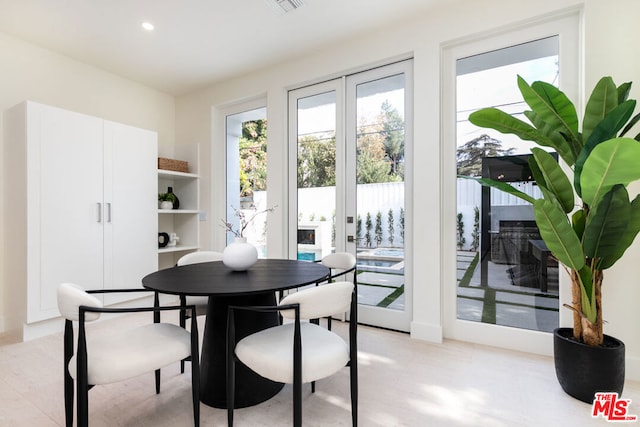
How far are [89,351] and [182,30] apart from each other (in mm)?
2854

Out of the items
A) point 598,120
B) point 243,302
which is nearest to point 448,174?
point 598,120

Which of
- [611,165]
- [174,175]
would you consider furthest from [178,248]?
[611,165]

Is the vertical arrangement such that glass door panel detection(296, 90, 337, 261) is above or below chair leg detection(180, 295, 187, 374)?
above

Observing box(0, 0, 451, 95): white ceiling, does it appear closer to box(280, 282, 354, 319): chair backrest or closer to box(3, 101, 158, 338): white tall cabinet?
box(3, 101, 158, 338): white tall cabinet

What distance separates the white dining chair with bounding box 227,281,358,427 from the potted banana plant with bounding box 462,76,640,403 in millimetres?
1207

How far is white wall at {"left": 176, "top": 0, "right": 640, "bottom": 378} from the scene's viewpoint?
2.15 meters

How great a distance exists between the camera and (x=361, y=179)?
3238mm

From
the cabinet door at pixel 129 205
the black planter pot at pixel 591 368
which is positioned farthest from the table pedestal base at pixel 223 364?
the cabinet door at pixel 129 205

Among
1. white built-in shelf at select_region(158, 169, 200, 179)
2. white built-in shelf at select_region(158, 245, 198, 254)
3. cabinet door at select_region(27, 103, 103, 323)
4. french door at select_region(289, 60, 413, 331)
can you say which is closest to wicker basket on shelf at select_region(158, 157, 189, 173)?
white built-in shelf at select_region(158, 169, 200, 179)

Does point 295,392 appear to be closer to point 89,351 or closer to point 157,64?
point 89,351

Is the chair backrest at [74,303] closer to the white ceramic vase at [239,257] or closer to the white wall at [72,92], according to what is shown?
the white ceramic vase at [239,257]

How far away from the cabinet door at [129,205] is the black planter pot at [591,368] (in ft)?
13.1

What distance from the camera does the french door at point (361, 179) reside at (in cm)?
305

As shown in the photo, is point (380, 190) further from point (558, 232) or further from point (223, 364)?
point (223, 364)
